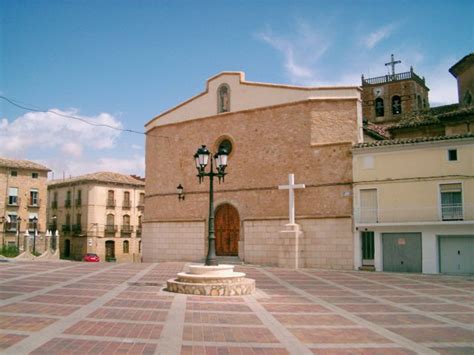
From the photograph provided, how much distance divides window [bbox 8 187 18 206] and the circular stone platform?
35.8 m

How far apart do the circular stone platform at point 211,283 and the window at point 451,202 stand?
10.3m

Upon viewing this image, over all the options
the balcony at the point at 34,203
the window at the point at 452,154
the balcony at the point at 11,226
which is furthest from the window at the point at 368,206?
the balcony at the point at 34,203

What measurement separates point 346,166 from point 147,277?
33.2 ft

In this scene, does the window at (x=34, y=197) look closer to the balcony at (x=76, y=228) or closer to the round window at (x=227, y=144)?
the balcony at (x=76, y=228)

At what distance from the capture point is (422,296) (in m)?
12.2

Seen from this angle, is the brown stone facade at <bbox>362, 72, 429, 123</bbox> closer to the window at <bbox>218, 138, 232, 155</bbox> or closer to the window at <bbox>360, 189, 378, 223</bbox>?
the window at <bbox>218, 138, 232, 155</bbox>

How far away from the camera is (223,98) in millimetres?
24844

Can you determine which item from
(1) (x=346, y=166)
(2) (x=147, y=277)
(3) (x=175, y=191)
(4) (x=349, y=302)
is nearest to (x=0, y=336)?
(4) (x=349, y=302)

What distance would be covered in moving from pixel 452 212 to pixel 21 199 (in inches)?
1507

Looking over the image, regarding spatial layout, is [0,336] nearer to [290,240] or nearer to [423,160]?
[290,240]

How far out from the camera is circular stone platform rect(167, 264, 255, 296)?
1174 centimetres

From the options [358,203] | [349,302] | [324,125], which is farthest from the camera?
[324,125]

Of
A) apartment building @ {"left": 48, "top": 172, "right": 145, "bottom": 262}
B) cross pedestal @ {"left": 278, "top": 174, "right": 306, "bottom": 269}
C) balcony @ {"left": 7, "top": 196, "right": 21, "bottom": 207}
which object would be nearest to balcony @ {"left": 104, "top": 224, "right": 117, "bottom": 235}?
apartment building @ {"left": 48, "top": 172, "right": 145, "bottom": 262}

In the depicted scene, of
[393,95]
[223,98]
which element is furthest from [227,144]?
[393,95]
